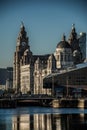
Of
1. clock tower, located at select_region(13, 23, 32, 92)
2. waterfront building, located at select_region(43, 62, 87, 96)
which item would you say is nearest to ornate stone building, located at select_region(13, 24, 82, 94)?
clock tower, located at select_region(13, 23, 32, 92)

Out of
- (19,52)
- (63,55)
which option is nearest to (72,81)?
(63,55)

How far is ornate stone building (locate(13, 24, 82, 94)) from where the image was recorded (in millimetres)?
166625

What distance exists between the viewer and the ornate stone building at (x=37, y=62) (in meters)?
167

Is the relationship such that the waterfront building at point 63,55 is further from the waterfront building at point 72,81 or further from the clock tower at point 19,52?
the waterfront building at point 72,81

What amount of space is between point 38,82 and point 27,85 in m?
14.0

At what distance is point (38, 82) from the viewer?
16588 centimetres

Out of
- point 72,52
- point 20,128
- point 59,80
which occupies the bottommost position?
point 20,128

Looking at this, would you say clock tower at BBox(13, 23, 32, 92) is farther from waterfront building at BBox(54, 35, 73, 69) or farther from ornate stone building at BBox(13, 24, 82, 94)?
waterfront building at BBox(54, 35, 73, 69)

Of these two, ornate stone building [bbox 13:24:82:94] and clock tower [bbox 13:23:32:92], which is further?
clock tower [bbox 13:23:32:92]

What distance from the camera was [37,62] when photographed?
17612cm

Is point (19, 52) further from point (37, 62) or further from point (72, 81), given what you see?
point (72, 81)

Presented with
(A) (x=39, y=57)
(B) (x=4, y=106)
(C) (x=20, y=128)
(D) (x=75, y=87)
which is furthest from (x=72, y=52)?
(C) (x=20, y=128)

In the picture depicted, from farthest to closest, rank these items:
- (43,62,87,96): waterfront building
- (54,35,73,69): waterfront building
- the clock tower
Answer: the clock tower < (54,35,73,69): waterfront building < (43,62,87,96): waterfront building

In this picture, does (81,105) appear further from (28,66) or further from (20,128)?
(28,66)
